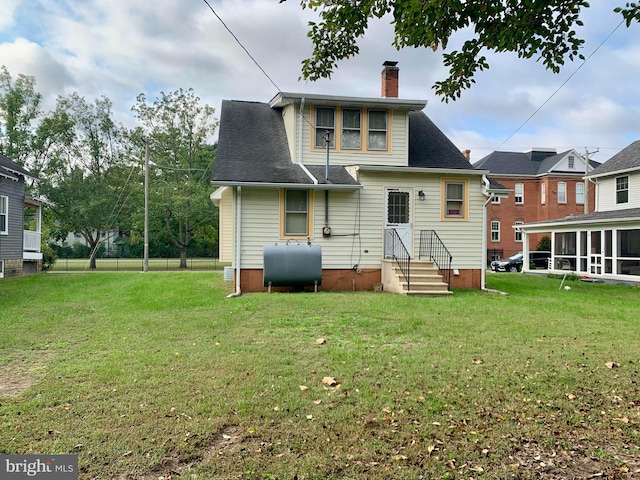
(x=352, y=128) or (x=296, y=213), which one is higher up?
(x=352, y=128)

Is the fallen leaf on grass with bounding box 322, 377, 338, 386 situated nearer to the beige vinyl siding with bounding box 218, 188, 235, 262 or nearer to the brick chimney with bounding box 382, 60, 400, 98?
the beige vinyl siding with bounding box 218, 188, 235, 262

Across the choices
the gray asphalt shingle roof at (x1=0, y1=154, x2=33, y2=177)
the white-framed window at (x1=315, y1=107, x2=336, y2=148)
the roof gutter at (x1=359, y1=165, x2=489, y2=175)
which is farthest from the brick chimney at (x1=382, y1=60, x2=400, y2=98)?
the gray asphalt shingle roof at (x1=0, y1=154, x2=33, y2=177)

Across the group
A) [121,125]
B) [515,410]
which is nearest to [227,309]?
[515,410]

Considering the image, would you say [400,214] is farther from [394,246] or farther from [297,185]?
[297,185]

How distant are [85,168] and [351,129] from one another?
2534cm

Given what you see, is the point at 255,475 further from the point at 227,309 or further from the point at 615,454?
the point at 227,309

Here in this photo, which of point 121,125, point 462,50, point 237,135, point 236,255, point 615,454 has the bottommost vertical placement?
point 615,454

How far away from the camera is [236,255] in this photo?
12.2 meters

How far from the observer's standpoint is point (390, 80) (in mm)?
15414

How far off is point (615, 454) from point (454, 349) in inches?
104

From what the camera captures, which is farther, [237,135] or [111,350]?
[237,135]

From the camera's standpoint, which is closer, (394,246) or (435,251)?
(394,246)

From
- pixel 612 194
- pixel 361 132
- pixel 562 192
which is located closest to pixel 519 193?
pixel 562 192

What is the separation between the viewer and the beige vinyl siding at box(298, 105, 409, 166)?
13.5m
